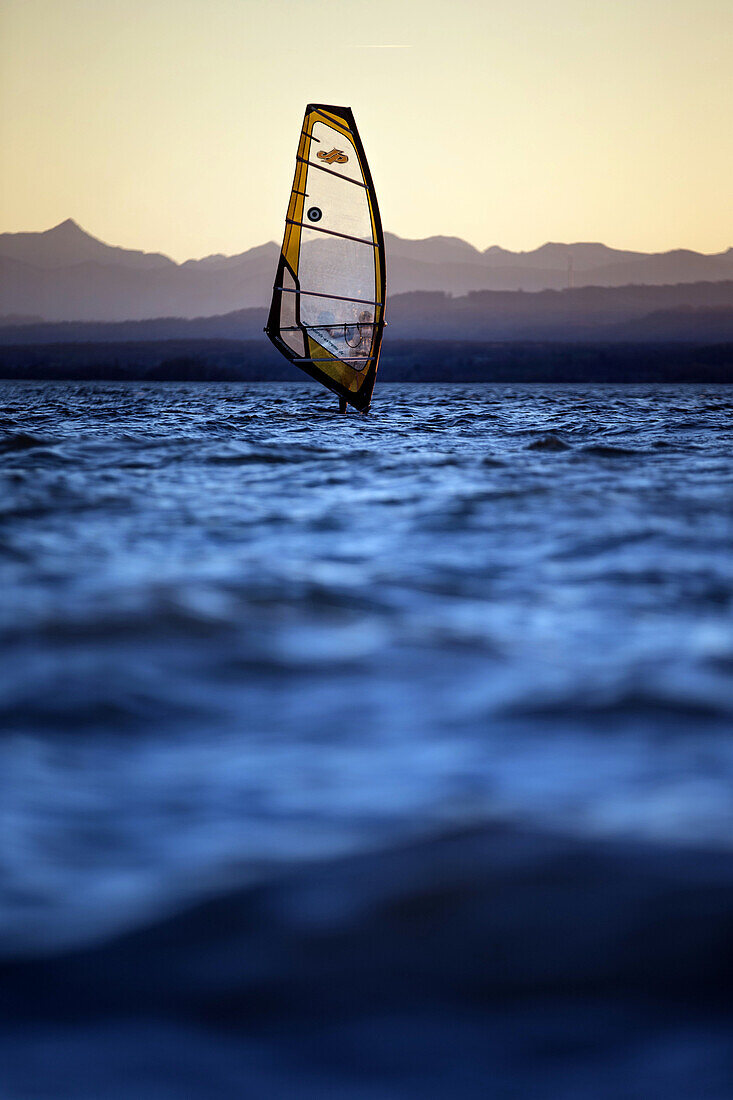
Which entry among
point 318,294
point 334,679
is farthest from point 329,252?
point 334,679

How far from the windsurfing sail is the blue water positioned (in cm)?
1618

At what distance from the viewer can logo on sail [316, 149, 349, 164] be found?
23.2 metres

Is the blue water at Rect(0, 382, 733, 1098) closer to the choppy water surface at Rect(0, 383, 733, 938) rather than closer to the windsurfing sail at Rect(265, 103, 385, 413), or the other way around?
the choppy water surface at Rect(0, 383, 733, 938)

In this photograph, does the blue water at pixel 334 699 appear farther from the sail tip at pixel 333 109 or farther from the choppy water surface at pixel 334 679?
the sail tip at pixel 333 109

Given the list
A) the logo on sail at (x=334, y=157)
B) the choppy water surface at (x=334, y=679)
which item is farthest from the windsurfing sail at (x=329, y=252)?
the choppy water surface at (x=334, y=679)


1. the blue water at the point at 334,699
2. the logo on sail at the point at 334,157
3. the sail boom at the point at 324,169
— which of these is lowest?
the blue water at the point at 334,699

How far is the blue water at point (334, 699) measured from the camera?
2246mm

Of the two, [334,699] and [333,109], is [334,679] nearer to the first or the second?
[334,699]

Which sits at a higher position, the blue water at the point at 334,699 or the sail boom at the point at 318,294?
the sail boom at the point at 318,294

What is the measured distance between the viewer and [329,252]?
2352 cm

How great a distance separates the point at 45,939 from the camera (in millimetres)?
1908

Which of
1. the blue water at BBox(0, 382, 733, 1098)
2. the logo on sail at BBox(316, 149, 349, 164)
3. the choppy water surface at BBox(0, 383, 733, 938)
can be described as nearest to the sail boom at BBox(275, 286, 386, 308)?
the logo on sail at BBox(316, 149, 349, 164)

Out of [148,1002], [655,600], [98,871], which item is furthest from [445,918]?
[655,600]

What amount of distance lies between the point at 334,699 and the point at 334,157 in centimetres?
2214
